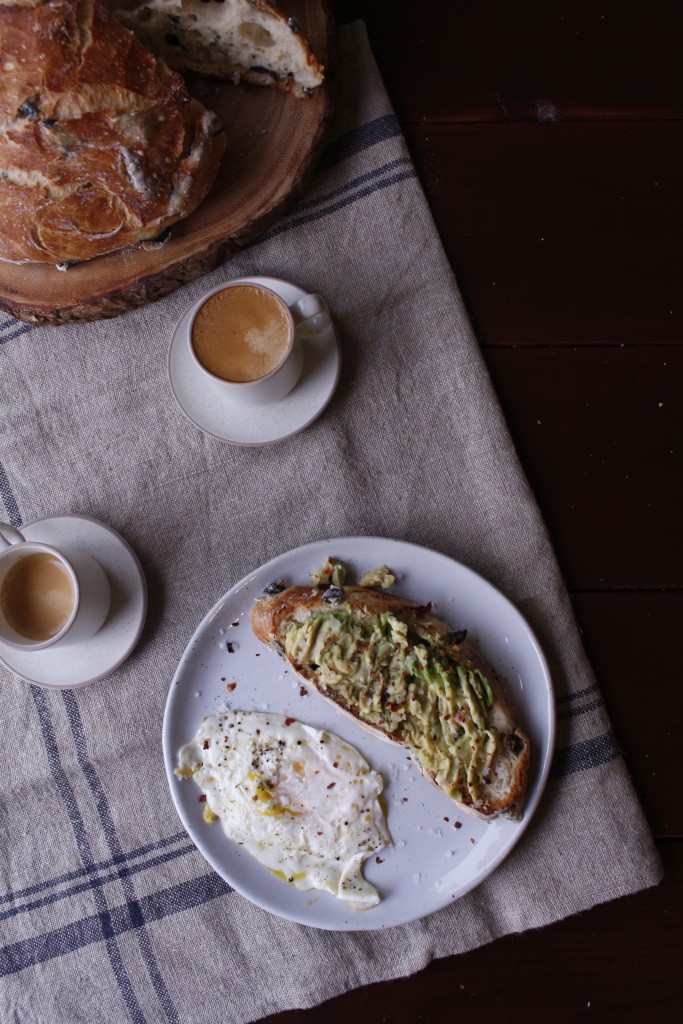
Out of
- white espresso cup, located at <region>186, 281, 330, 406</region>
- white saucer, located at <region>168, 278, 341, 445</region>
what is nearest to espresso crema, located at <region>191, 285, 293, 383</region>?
white espresso cup, located at <region>186, 281, 330, 406</region>

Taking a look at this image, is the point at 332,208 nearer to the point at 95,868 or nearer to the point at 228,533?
the point at 228,533

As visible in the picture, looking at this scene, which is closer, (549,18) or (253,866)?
(253,866)

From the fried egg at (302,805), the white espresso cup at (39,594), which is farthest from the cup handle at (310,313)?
the fried egg at (302,805)

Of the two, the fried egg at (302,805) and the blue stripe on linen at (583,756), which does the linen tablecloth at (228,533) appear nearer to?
the blue stripe on linen at (583,756)

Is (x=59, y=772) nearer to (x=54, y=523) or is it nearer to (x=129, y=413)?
(x=54, y=523)

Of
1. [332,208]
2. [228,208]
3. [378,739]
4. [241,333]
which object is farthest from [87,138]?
[378,739]

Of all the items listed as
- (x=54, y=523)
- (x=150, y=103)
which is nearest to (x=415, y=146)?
(x=150, y=103)
